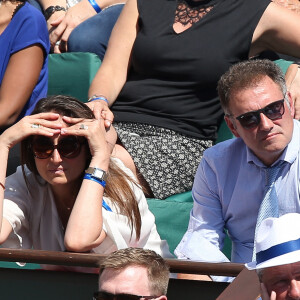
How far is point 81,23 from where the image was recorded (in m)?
4.80

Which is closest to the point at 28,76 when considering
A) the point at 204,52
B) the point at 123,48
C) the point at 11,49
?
the point at 11,49

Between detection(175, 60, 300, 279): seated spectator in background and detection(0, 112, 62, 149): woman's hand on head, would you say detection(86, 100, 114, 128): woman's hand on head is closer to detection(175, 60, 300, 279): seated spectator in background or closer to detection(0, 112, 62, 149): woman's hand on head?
detection(0, 112, 62, 149): woman's hand on head

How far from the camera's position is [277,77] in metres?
3.37

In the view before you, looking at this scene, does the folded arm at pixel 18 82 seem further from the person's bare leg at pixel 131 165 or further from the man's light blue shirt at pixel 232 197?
the man's light blue shirt at pixel 232 197

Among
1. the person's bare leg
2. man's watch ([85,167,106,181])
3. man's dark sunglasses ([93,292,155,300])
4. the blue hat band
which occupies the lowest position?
the person's bare leg

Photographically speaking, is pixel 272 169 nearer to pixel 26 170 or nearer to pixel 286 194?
pixel 286 194

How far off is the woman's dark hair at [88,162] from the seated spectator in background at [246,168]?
Result: 0.25 m

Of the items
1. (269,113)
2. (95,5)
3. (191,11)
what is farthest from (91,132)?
(95,5)

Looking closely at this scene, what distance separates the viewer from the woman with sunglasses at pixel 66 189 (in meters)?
3.34

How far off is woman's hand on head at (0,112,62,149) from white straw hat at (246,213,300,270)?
118 centimetres

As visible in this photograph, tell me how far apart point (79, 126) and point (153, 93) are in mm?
859

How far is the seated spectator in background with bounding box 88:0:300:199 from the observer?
13.1 feet

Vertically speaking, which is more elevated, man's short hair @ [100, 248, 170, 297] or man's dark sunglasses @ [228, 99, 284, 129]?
man's dark sunglasses @ [228, 99, 284, 129]

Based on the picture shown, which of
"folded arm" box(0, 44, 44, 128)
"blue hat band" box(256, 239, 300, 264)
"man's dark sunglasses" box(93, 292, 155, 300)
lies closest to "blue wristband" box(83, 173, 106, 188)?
"man's dark sunglasses" box(93, 292, 155, 300)
